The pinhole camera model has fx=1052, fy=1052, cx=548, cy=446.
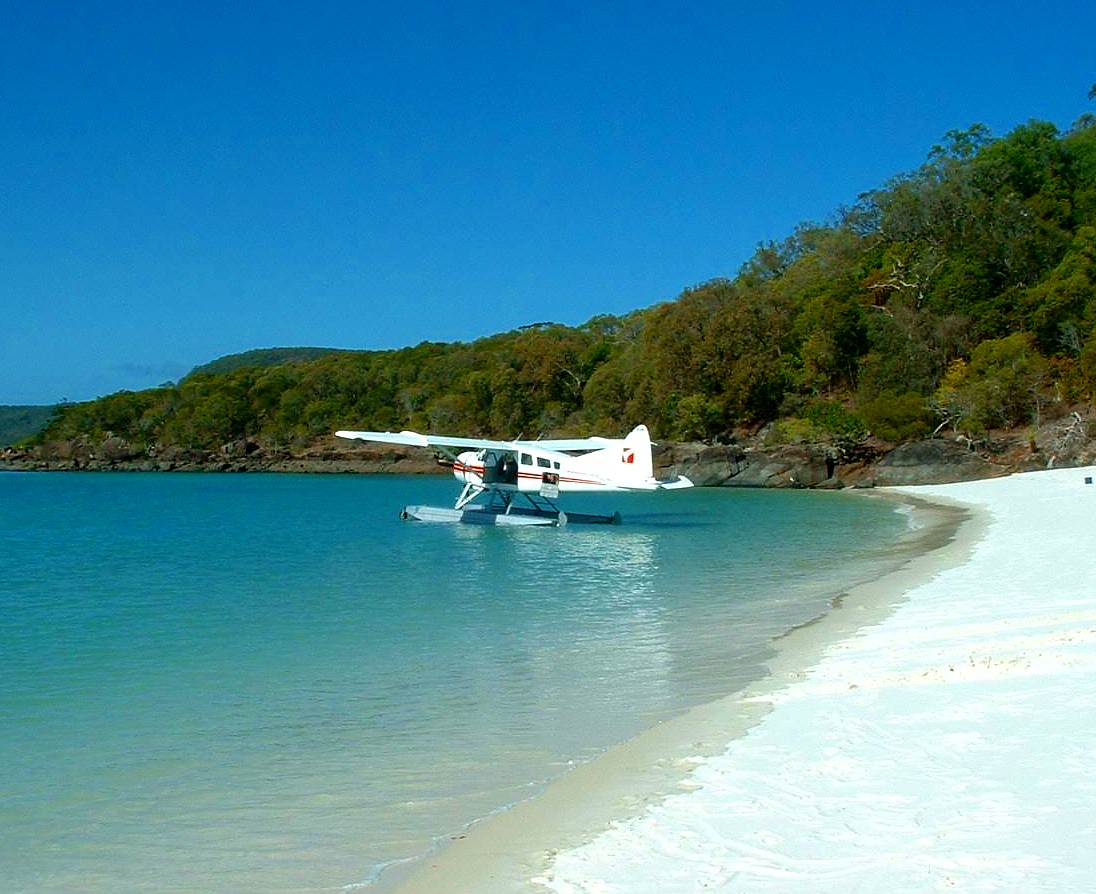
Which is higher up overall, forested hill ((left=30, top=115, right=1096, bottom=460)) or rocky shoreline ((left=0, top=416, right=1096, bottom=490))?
forested hill ((left=30, top=115, right=1096, bottom=460))

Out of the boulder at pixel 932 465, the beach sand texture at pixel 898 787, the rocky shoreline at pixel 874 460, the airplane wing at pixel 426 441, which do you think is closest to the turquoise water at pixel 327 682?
the beach sand texture at pixel 898 787

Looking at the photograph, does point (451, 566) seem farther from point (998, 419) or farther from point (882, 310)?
point (882, 310)

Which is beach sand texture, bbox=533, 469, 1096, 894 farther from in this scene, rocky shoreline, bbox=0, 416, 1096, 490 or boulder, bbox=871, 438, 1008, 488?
boulder, bbox=871, 438, 1008, 488

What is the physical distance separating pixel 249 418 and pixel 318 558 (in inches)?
3678

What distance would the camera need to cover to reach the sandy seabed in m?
4.09

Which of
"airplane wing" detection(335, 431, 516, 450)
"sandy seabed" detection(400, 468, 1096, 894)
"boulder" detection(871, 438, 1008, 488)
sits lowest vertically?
"sandy seabed" detection(400, 468, 1096, 894)

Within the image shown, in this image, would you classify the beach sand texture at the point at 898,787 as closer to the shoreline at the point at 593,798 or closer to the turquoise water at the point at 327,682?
the shoreline at the point at 593,798

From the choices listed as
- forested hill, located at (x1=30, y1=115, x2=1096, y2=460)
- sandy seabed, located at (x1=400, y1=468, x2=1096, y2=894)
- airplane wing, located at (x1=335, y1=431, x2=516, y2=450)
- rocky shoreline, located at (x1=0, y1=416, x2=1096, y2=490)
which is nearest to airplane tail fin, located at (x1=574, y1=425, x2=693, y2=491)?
airplane wing, located at (x1=335, y1=431, x2=516, y2=450)

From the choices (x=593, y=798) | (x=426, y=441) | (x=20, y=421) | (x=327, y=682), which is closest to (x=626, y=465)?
(x=426, y=441)

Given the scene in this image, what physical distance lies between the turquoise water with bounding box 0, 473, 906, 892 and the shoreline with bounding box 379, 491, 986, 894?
0.70 ft

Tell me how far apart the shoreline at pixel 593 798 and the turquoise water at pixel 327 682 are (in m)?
0.21

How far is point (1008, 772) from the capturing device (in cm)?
505

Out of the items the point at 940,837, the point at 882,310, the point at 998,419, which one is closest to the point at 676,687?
the point at 940,837

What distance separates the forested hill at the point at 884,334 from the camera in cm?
5438
